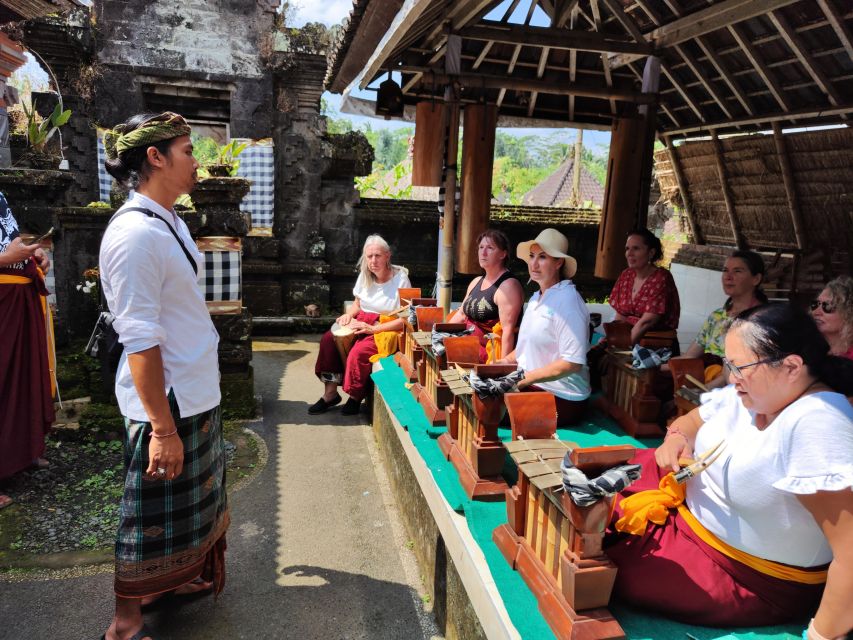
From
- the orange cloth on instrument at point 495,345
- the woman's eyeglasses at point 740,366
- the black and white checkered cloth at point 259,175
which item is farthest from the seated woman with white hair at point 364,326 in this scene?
the black and white checkered cloth at point 259,175

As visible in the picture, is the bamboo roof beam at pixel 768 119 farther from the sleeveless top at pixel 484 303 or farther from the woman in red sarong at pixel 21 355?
the woman in red sarong at pixel 21 355

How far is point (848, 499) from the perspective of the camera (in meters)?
1.38

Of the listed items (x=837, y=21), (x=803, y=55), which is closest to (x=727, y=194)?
(x=803, y=55)

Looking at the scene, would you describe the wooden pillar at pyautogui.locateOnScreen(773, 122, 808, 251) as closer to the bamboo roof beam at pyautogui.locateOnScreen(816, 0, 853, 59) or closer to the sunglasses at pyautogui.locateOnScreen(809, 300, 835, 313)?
the bamboo roof beam at pyautogui.locateOnScreen(816, 0, 853, 59)

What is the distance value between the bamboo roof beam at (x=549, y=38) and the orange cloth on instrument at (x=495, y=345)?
8.97 feet

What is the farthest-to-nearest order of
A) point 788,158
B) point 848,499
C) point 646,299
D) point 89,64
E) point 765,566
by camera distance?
point 89,64 → point 788,158 → point 646,299 → point 765,566 → point 848,499

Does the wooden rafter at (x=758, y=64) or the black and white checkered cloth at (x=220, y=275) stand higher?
the wooden rafter at (x=758, y=64)

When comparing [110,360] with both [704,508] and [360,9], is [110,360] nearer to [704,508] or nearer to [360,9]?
[704,508]

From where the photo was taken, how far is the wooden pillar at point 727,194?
7.08m

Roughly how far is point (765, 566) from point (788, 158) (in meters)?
6.05

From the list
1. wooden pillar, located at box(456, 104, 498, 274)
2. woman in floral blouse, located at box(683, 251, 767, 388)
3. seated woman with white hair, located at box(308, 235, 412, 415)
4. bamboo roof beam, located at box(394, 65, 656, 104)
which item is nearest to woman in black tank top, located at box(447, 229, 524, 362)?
seated woman with white hair, located at box(308, 235, 412, 415)

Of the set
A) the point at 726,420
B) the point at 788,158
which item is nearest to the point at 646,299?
the point at 726,420

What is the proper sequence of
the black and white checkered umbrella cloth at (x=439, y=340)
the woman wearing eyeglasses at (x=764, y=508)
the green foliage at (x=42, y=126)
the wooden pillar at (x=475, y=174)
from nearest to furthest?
the woman wearing eyeglasses at (x=764, y=508) → the black and white checkered umbrella cloth at (x=439, y=340) → the wooden pillar at (x=475, y=174) → the green foliage at (x=42, y=126)

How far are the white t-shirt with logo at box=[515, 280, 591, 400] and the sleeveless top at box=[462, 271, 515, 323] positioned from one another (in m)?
0.69
